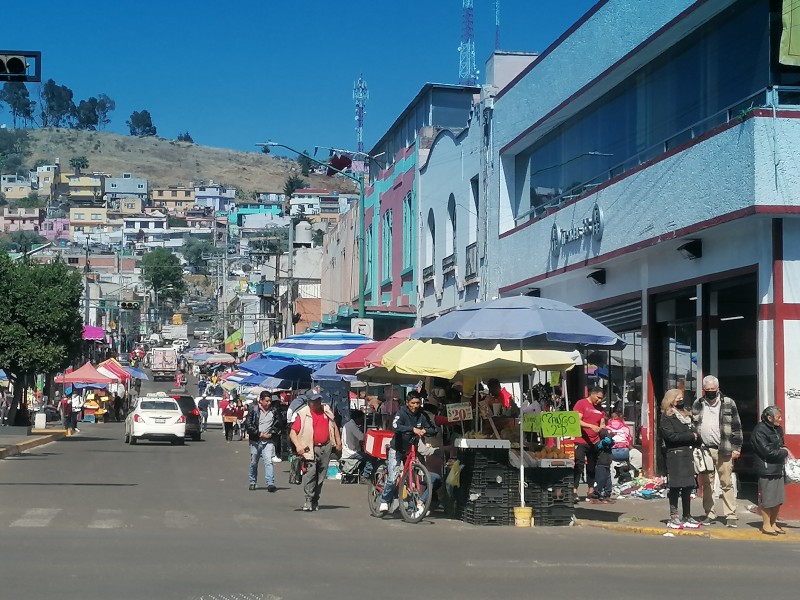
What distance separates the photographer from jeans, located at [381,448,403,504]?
17172 millimetres

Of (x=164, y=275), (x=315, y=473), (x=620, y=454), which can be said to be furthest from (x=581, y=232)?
(x=164, y=275)

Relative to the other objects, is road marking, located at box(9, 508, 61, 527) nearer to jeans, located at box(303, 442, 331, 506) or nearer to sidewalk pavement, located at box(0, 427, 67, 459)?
jeans, located at box(303, 442, 331, 506)

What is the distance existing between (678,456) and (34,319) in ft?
103

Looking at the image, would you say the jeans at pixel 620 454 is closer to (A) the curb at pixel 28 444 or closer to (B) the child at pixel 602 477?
(B) the child at pixel 602 477

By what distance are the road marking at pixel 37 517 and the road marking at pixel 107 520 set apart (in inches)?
21.8

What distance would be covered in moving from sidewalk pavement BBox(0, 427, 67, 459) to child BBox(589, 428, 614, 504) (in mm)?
16262

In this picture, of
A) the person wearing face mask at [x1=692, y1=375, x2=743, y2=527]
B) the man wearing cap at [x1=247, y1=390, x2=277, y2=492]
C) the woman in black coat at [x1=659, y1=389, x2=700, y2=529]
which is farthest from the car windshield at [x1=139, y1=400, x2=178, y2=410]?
the woman in black coat at [x1=659, y1=389, x2=700, y2=529]

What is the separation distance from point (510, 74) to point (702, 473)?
1755 cm

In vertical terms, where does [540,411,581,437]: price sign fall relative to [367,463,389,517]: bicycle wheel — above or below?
above

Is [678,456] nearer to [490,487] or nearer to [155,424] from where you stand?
[490,487]

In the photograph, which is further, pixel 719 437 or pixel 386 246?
pixel 386 246

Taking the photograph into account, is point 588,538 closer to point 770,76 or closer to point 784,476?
point 784,476

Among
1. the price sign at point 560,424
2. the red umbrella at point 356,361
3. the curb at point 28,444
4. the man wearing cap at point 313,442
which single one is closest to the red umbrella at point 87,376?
the curb at point 28,444

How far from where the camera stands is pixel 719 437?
16.8 meters
